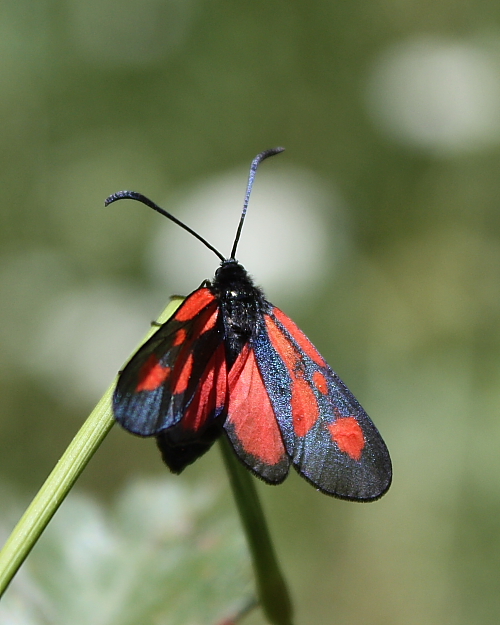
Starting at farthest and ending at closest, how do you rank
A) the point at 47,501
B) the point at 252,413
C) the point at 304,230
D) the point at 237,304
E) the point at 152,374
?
the point at 304,230 → the point at 237,304 → the point at 252,413 → the point at 152,374 → the point at 47,501

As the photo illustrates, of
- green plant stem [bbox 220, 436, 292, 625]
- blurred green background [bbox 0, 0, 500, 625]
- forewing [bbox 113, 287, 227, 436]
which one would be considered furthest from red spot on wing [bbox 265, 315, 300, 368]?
blurred green background [bbox 0, 0, 500, 625]

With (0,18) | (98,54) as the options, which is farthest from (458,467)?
(0,18)

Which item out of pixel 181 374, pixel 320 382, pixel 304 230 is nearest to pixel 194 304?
pixel 181 374

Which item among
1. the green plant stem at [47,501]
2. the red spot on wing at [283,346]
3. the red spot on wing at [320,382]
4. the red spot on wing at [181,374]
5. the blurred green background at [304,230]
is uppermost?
the blurred green background at [304,230]

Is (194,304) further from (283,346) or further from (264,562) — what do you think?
(264,562)

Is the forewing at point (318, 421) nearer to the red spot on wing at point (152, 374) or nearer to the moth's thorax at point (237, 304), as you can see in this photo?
the moth's thorax at point (237, 304)

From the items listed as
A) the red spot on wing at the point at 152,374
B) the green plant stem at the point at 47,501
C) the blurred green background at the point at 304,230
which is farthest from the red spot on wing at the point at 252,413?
the blurred green background at the point at 304,230

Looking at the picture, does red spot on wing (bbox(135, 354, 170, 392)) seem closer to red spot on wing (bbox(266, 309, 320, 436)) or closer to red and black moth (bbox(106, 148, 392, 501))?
red and black moth (bbox(106, 148, 392, 501))
